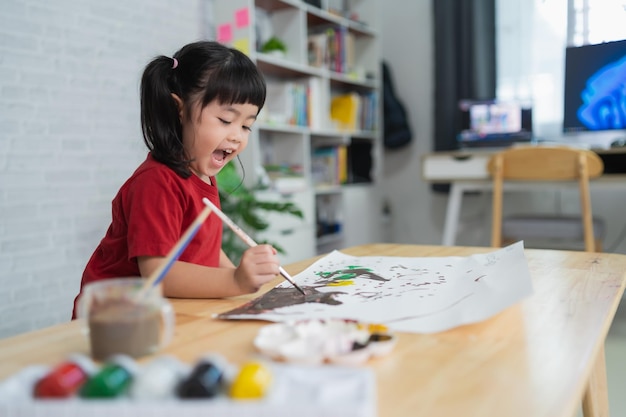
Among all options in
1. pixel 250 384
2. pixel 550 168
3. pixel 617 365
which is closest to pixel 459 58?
pixel 550 168

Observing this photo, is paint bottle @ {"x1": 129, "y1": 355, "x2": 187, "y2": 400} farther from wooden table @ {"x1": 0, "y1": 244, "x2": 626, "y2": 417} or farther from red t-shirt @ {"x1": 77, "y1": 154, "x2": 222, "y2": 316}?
red t-shirt @ {"x1": 77, "y1": 154, "x2": 222, "y2": 316}

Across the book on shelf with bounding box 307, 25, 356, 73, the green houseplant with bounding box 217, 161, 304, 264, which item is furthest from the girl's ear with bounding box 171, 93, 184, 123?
the book on shelf with bounding box 307, 25, 356, 73

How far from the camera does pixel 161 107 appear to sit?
1.02 metres

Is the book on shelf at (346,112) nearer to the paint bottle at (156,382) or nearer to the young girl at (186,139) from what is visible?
the young girl at (186,139)

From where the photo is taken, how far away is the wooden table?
414 mm

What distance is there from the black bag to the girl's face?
297 centimetres

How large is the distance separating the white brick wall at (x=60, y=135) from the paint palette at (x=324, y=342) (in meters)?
1.93

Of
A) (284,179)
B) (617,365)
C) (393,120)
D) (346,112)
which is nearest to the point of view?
(617,365)

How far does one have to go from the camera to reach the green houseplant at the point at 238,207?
8.16 feet

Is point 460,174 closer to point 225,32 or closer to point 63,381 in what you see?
point 225,32

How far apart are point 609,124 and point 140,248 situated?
274 cm

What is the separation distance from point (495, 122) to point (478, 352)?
9.79ft

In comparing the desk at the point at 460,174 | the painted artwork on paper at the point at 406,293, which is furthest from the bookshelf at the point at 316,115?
the painted artwork on paper at the point at 406,293

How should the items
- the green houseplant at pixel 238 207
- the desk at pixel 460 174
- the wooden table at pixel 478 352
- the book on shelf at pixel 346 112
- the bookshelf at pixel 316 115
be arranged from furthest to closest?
the book on shelf at pixel 346 112 → the bookshelf at pixel 316 115 → the desk at pixel 460 174 → the green houseplant at pixel 238 207 → the wooden table at pixel 478 352
